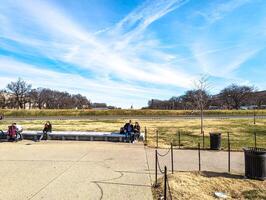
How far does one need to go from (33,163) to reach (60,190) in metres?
4.14

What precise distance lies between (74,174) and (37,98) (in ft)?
407

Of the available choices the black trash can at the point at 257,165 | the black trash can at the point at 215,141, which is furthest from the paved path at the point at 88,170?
the black trash can at the point at 257,165

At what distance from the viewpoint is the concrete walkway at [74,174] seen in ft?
24.9

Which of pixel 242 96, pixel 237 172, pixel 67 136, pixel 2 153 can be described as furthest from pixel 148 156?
pixel 242 96

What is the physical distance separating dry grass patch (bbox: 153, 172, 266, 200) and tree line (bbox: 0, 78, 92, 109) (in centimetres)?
11080

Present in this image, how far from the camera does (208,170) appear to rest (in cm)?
1034

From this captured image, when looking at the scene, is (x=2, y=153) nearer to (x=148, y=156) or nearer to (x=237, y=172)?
(x=148, y=156)

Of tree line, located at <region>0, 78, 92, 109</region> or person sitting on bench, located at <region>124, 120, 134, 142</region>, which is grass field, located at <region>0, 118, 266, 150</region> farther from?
tree line, located at <region>0, 78, 92, 109</region>

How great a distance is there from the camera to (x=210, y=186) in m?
8.13

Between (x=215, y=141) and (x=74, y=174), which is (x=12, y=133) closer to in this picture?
(x=74, y=174)

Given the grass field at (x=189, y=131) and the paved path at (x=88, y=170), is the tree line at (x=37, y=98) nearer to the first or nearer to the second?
the grass field at (x=189, y=131)

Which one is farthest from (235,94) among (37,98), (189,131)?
(189,131)

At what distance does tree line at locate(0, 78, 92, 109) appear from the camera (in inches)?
4424

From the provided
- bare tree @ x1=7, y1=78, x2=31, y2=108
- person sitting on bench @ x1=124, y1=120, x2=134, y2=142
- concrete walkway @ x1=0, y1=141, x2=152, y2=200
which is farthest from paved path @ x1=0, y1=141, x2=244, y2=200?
bare tree @ x1=7, y1=78, x2=31, y2=108
